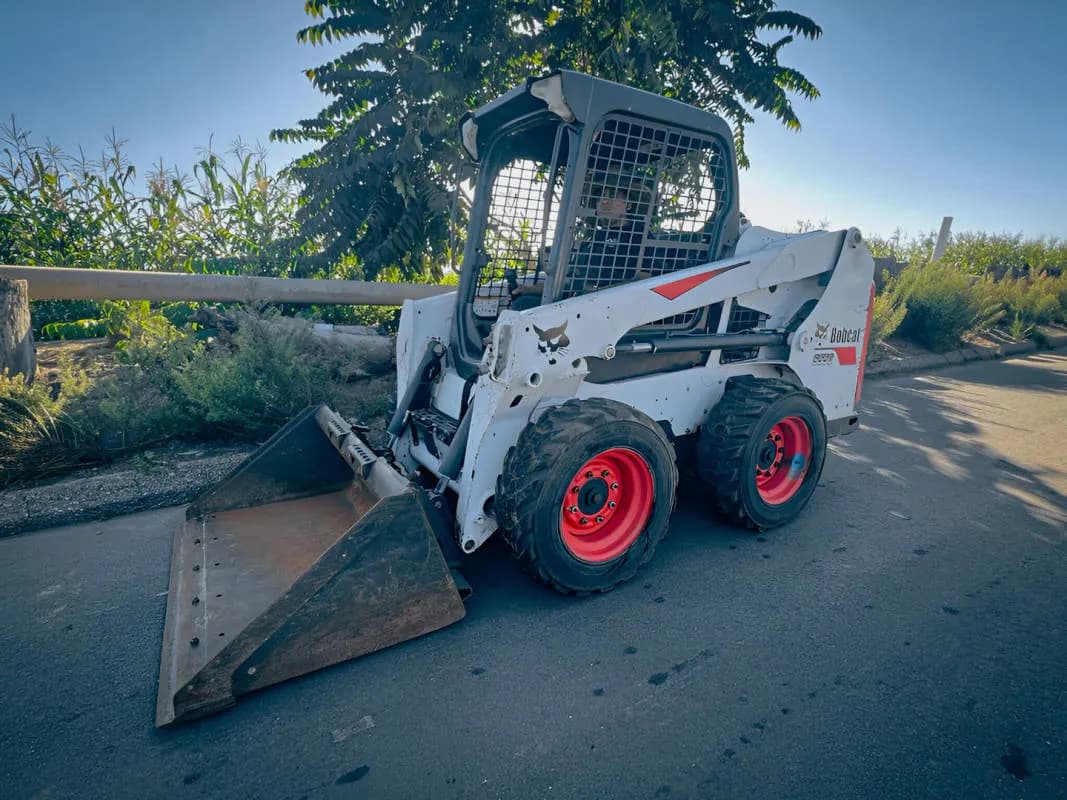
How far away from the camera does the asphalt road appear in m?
1.88

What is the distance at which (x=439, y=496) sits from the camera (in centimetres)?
282

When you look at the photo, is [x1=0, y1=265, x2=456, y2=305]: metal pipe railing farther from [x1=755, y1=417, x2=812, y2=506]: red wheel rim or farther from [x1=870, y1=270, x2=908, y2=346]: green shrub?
[x1=870, y1=270, x2=908, y2=346]: green shrub

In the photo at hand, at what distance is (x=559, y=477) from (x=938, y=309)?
405 inches

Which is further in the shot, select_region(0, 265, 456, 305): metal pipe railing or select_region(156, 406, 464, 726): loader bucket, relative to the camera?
select_region(0, 265, 456, 305): metal pipe railing

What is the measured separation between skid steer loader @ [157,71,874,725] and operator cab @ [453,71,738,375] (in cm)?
1

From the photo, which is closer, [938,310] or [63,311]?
[63,311]

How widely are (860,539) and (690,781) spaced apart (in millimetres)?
2227

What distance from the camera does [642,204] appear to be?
3.19m

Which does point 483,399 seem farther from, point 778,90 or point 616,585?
point 778,90

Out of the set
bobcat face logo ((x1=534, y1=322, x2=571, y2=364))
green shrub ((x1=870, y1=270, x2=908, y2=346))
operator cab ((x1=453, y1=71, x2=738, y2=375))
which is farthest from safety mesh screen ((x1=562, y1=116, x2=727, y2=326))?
green shrub ((x1=870, y1=270, x2=908, y2=346))

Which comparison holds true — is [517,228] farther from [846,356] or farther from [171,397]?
[171,397]

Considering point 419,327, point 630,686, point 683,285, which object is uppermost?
point 683,285

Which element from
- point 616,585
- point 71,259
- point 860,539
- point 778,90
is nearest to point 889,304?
point 778,90

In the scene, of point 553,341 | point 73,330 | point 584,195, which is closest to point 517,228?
point 584,195
